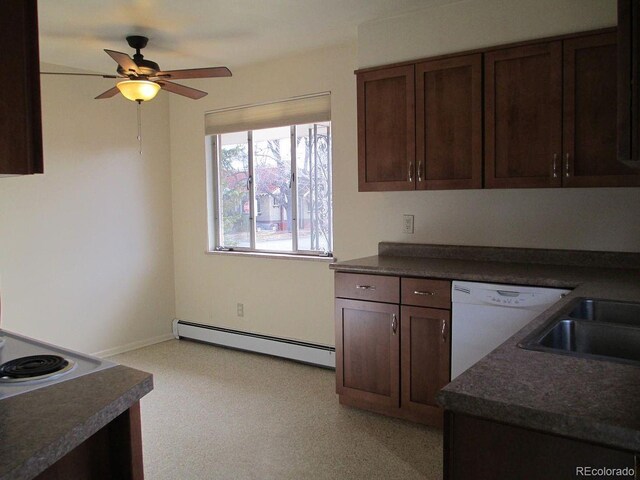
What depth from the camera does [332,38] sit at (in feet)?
12.0

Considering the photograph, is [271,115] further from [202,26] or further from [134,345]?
[134,345]

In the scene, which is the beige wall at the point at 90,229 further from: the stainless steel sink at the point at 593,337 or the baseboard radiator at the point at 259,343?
the stainless steel sink at the point at 593,337

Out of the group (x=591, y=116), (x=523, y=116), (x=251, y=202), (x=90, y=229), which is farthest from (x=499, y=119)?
(x=90, y=229)

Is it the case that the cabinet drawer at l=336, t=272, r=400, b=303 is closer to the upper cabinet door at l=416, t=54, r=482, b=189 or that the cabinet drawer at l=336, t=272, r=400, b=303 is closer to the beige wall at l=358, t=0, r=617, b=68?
the upper cabinet door at l=416, t=54, r=482, b=189

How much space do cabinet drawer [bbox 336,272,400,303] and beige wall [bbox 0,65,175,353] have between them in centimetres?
247

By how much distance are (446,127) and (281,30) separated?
4.46ft

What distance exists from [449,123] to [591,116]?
0.75 m

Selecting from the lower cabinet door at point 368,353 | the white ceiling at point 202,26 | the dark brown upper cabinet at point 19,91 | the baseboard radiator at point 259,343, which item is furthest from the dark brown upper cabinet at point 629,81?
the baseboard radiator at point 259,343

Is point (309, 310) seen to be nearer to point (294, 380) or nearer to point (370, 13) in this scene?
point (294, 380)

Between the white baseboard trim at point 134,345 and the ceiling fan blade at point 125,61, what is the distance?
101 inches

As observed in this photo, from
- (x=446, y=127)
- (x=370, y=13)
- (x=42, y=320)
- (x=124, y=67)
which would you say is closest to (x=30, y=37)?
(x=124, y=67)

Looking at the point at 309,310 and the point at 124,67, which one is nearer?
the point at 124,67

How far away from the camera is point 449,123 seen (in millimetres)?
2984

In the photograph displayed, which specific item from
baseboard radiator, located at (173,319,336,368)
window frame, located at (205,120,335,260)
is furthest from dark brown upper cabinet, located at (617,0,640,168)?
baseboard radiator, located at (173,319,336,368)
